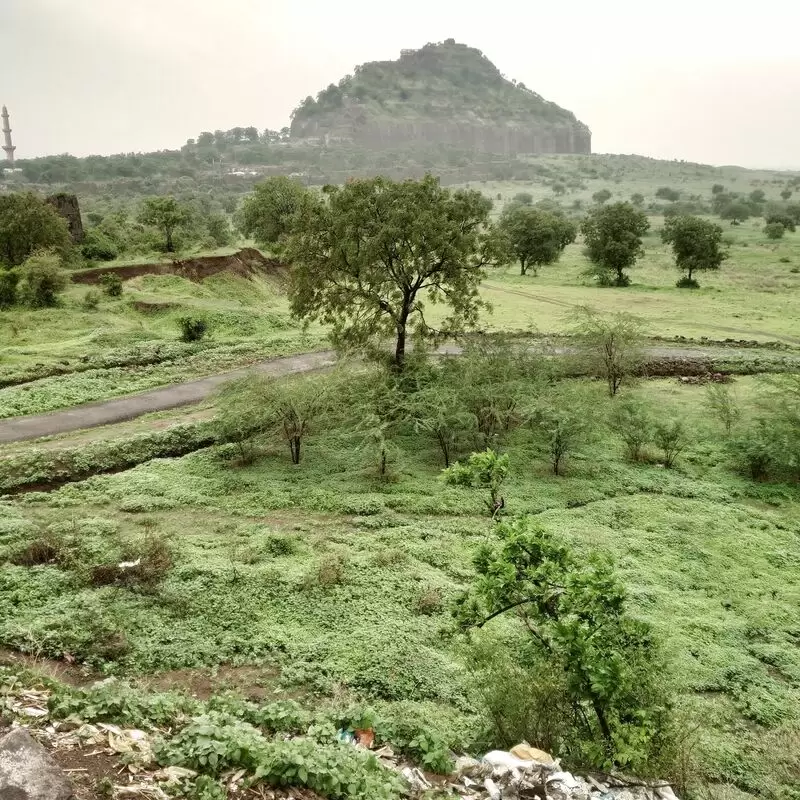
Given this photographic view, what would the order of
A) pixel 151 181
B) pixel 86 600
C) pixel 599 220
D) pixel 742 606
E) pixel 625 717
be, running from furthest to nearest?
pixel 151 181 < pixel 599 220 < pixel 742 606 < pixel 86 600 < pixel 625 717

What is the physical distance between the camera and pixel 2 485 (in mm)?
14898

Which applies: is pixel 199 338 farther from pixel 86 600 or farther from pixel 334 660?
pixel 334 660

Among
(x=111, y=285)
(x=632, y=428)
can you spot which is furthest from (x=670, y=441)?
(x=111, y=285)

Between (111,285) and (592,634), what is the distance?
32059 millimetres

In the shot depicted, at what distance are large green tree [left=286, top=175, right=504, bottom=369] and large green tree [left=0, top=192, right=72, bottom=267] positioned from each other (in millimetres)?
21708

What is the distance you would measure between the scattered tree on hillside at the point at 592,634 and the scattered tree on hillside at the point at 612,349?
1642 cm

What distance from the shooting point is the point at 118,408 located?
20.7 meters

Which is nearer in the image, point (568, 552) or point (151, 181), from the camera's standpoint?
point (568, 552)

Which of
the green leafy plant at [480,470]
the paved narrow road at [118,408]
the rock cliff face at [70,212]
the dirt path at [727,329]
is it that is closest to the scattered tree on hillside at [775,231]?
the dirt path at [727,329]

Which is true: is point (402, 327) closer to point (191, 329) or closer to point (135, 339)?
point (191, 329)

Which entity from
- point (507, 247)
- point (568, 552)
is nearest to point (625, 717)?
point (568, 552)

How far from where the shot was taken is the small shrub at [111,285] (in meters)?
33.0

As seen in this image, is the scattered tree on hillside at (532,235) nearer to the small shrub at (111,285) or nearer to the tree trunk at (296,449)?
the small shrub at (111,285)

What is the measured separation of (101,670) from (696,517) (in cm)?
1167
